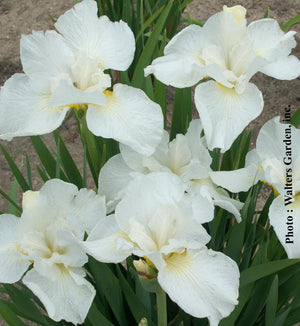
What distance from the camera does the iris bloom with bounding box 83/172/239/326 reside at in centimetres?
57

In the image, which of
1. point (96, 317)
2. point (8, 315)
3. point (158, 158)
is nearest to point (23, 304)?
point (8, 315)

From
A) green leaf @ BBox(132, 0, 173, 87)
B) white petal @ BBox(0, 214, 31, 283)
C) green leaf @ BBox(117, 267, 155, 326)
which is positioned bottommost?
green leaf @ BBox(117, 267, 155, 326)

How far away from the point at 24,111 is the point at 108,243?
0.27 meters

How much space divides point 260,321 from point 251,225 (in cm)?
20

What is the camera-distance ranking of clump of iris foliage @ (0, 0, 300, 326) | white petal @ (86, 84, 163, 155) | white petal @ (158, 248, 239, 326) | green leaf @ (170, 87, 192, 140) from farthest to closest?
1. green leaf @ (170, 87, 192, 140)
2. clump of iris foliage @ (0, 0, 300, 326)
3. white petal @ (86, 84, 163, 155)
4. white petal @ (158, 248, 239, 326)

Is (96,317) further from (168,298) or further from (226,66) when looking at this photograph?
(226,66)

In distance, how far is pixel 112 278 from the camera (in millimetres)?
807

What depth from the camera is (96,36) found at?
0.79 meters

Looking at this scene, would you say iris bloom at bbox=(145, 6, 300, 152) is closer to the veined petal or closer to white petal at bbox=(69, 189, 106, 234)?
the veined petal

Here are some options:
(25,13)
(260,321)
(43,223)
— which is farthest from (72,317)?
(25,13)

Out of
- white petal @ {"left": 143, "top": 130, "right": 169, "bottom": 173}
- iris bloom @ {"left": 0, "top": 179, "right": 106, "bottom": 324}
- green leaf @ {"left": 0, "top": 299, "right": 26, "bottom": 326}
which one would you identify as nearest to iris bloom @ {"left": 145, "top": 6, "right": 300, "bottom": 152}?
white petal @ {"left": 143, "top": 130, "right": 169, "bottom": 173}

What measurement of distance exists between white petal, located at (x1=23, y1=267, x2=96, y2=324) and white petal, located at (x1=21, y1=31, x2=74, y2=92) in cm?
30

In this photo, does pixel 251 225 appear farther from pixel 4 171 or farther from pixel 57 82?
pixel 4 171

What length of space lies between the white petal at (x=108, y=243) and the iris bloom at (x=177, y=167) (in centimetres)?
7
